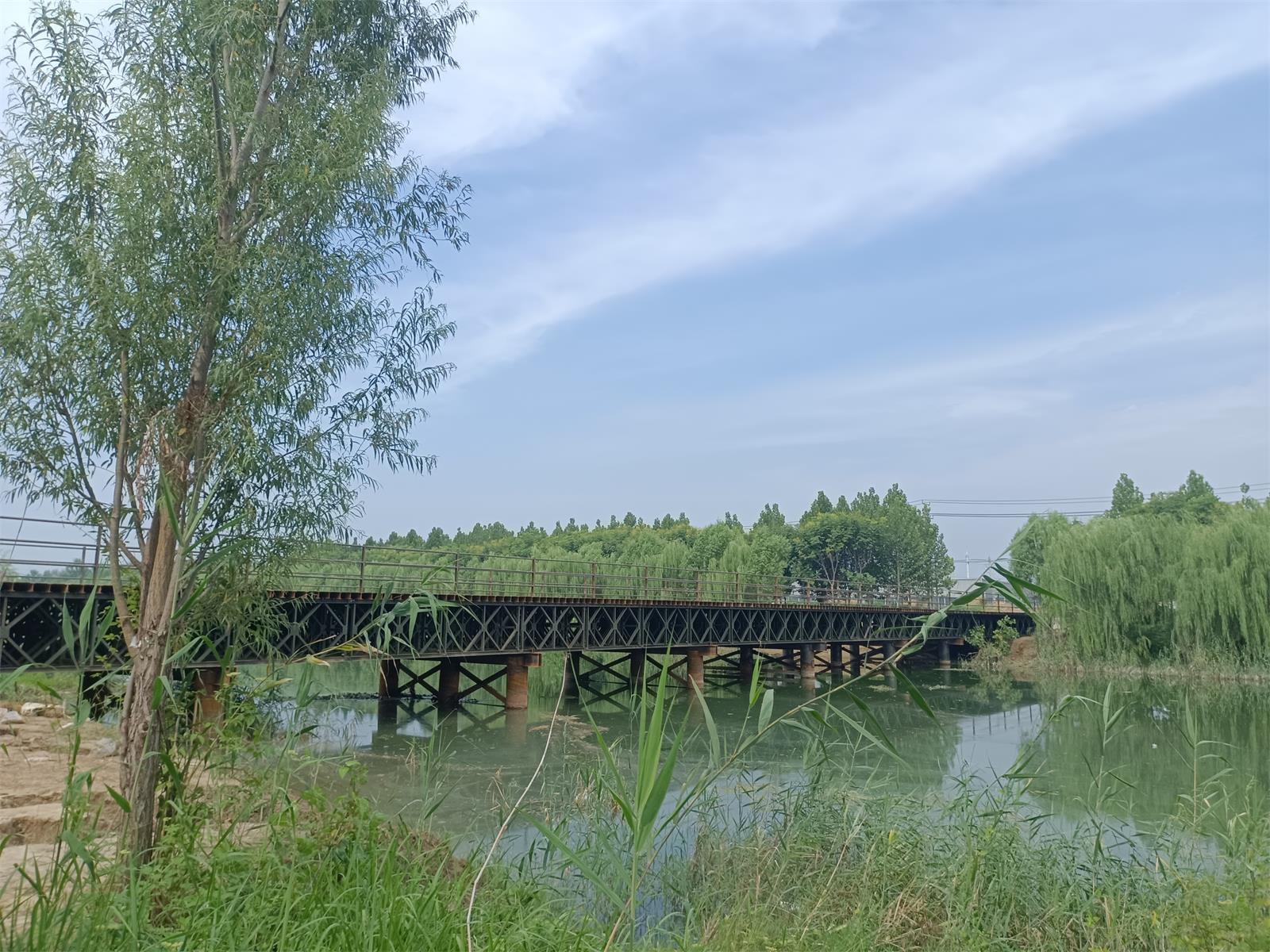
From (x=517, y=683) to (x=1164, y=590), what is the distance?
2171 cm

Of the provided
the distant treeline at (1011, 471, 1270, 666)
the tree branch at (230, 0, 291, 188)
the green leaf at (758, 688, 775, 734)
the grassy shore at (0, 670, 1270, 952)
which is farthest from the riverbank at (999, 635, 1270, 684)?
the tree branch at (230, 0, 291, 188)

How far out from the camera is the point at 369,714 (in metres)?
19.8

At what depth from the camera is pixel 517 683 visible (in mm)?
20000

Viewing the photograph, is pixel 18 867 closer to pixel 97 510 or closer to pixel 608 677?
pixel 97 510

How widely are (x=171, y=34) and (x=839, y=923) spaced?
7.60 metres

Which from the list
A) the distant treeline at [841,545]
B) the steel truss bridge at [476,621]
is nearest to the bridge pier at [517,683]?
the steel truss bridge at [476,621]

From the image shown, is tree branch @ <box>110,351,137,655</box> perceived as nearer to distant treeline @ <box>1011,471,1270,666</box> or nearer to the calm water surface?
the calm water surface

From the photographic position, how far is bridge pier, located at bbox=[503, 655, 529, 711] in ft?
64.7

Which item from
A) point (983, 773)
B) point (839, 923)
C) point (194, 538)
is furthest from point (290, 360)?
point (983, 773)

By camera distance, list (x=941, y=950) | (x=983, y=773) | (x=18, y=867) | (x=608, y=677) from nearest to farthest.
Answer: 1. (x=18, y=867)
2. (x=941, y=950)
3. (x=983, y=773)
4. (x=608, y=677)

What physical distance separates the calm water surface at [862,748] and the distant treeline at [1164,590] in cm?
210

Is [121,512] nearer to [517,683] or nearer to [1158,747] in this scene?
[517,683]

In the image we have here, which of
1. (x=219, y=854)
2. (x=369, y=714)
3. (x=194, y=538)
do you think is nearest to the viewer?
(x=219, y=854)

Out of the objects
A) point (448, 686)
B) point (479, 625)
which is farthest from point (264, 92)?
point (448, 686)
